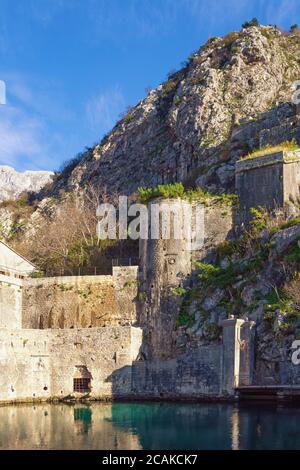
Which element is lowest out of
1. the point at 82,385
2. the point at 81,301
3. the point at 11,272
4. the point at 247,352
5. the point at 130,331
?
the point at 82,385

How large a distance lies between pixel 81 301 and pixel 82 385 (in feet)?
22.1

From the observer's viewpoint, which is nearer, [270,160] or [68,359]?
[68,359]

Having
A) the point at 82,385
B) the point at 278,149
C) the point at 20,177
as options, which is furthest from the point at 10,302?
the point at 20,177

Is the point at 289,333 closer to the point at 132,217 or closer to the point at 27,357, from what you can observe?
the point at 27,357

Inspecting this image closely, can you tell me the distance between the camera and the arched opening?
45.4 meters

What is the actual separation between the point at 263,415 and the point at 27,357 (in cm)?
1682

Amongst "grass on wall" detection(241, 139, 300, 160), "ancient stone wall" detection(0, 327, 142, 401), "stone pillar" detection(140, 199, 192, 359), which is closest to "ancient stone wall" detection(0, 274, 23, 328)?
"ancient stone wall" detection(0, 327, 142, 401)

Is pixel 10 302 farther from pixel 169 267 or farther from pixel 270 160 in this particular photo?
pixel 270 160

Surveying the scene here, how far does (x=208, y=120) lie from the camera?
209ft

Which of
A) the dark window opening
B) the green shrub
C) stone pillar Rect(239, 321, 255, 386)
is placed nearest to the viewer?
stone pillar Rect(239, 321, 255, 386)

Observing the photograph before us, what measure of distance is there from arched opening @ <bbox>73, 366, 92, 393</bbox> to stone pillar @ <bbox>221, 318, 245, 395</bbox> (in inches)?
361

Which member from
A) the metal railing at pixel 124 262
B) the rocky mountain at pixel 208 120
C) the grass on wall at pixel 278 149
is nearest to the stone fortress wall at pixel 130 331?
the grass on wall at pixel 278 149

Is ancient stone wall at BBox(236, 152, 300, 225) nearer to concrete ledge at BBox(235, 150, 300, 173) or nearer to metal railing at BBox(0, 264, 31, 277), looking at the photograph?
concrete ledge at BBox(235, 150, 300, 173)

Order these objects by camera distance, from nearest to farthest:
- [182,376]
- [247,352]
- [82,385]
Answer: [247,352] < [182,376] < [82,385]
